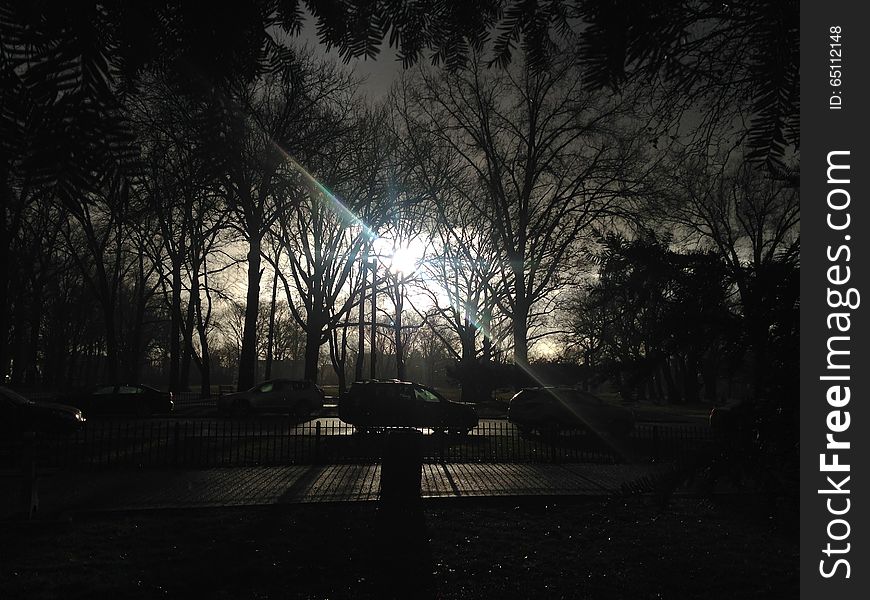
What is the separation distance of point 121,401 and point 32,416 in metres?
8.88

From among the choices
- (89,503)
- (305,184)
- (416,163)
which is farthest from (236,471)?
(416,163)

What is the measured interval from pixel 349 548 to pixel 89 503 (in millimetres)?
4730

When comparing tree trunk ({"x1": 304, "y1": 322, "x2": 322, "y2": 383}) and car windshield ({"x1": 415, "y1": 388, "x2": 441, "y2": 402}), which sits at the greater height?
tree trunk ({"x1": 304, "y1": 322, "x2": 322, "y2": 383})

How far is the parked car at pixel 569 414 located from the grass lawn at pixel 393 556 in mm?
13075

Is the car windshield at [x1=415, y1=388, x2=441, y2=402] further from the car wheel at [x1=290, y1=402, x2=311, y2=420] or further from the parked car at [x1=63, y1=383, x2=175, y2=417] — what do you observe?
the parked car at [x1=63, y1=383, x2=175, y2=417]

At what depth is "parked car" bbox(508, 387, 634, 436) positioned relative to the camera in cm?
2198

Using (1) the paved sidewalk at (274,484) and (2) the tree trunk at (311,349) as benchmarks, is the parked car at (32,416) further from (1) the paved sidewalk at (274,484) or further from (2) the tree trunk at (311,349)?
(2) the tree trunk at (311,349)

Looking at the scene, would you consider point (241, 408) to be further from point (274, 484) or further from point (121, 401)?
point (274, 484)

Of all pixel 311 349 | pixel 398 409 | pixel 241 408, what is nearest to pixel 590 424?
pixel 398 409

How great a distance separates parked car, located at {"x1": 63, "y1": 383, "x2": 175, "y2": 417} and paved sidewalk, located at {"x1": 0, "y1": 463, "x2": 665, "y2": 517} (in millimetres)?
14463

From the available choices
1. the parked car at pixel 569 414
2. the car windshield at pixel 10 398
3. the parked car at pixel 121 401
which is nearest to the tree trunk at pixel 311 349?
the parked car at pixel 121 401

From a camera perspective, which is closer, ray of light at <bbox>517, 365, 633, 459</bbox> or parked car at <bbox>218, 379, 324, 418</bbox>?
ray of light at <bbox>517, 365, 633, 459</bbox>

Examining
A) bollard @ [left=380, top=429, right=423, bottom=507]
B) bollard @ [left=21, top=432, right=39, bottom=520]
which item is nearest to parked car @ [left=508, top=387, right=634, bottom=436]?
bollard @ [left=380, top=429, right=423, bottom=507]

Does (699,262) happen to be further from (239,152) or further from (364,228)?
(364,228)
